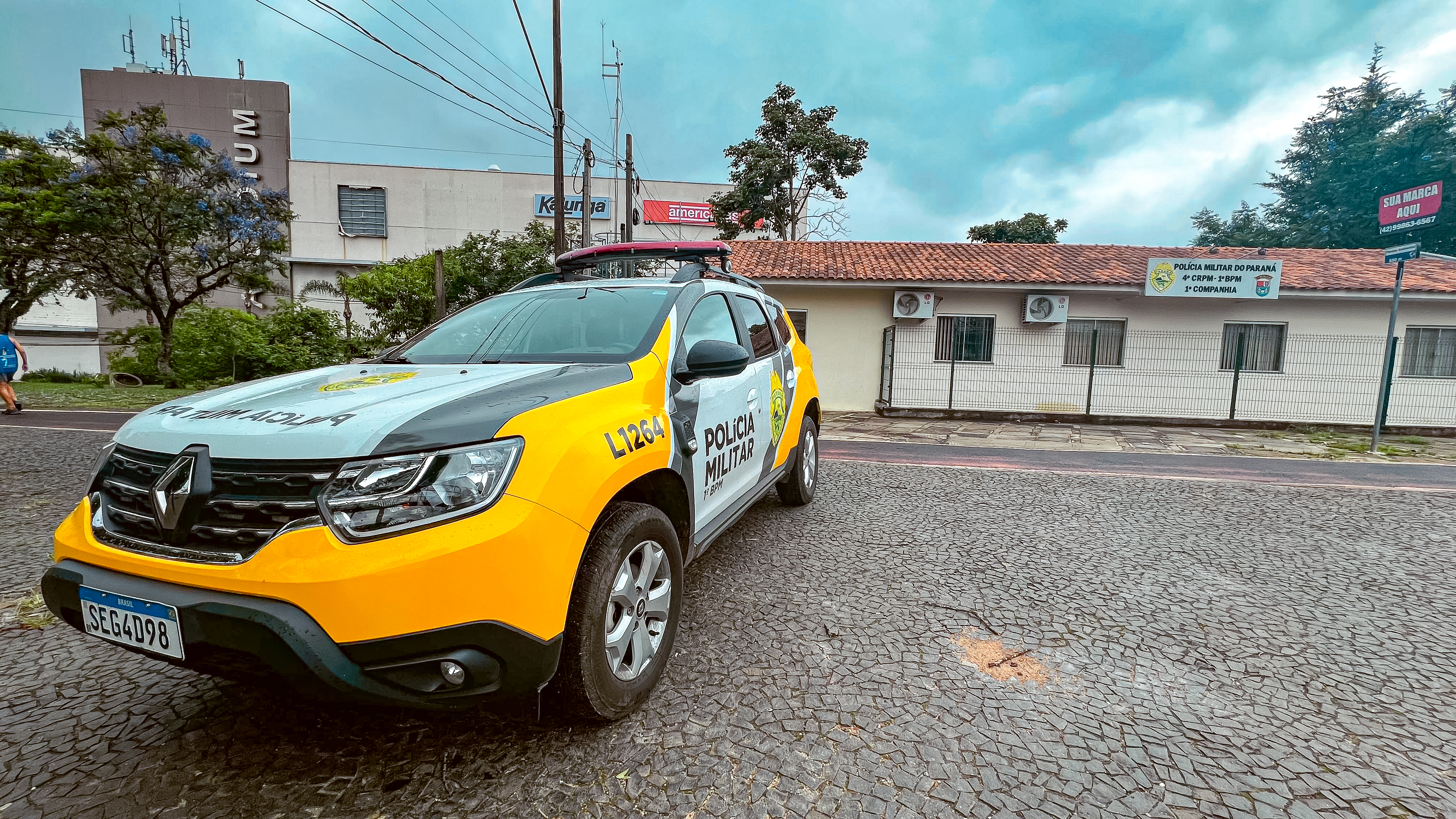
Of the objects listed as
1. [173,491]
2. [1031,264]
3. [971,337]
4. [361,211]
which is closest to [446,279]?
[361,211]

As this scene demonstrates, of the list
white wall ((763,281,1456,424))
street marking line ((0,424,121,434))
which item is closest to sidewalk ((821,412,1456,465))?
white wall ((763,281,1456,424))

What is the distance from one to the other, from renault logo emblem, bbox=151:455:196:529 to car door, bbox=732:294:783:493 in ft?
7.49

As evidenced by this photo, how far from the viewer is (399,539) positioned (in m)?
1.67

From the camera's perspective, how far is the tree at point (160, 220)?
16.7 metres

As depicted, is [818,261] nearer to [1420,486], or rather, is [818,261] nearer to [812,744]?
[1420,486]

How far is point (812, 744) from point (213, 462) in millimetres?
1975

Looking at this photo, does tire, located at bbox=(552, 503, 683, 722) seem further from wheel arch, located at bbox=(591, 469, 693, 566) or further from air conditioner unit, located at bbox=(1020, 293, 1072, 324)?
air conditioner unit, located at bbox=(1020, 293, 1072, 324)

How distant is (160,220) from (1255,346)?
2663 cm

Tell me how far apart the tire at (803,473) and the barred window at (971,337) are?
10.4 meters

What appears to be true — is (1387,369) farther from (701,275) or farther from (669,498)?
(669,498)

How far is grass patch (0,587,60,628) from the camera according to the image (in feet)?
9.96

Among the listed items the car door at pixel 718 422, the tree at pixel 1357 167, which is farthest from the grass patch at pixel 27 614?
the tree at pixel 1357 167

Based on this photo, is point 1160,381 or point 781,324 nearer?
point 781,324

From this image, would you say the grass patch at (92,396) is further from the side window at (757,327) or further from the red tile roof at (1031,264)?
the red tile roof at (1031,264)
